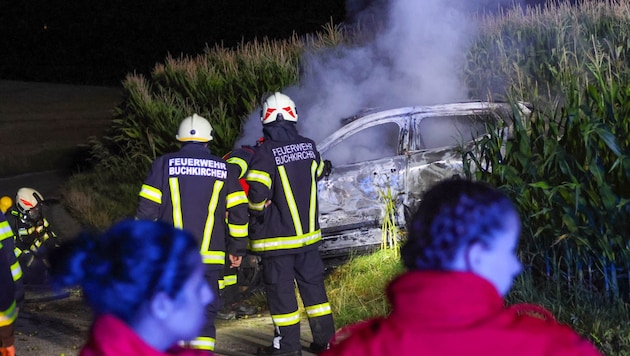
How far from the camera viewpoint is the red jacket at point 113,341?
2262mm

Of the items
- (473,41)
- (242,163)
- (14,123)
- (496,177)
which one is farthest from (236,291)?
(14,123)

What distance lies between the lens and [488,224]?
2266mm

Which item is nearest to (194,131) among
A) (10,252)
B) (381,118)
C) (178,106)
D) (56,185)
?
(10,252)

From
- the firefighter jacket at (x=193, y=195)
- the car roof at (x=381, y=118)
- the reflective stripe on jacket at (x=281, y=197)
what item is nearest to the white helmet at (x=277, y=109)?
the reflective stripe on jacket at (x=281, y=197)

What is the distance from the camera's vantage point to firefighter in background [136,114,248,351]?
622cm

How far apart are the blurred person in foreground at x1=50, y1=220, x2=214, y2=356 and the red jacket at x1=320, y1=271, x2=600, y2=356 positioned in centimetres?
45

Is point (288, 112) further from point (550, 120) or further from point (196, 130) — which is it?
point (550, 120)

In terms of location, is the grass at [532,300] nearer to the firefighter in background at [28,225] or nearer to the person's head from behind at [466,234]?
the person's head from behind at [466,234]

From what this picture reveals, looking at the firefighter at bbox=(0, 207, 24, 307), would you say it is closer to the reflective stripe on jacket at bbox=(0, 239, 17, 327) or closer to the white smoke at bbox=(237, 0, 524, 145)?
the reflective stripe on jacket at bbox=(0, 239, 17, 327)

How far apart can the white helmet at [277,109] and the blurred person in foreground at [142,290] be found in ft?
15.0

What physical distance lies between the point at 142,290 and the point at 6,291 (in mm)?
3411

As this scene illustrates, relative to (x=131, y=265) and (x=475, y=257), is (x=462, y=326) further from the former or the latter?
(x=131, y=265)

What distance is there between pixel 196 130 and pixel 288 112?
2.57 ft

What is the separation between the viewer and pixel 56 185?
18250 millimetres
